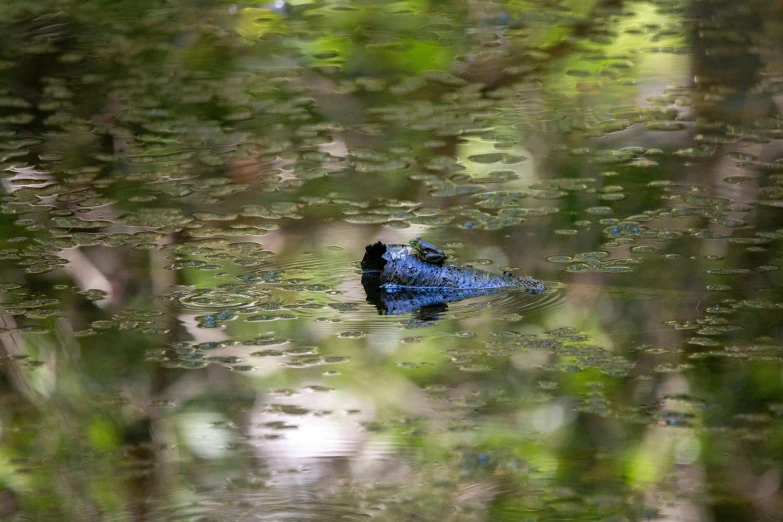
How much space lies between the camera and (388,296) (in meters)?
2.50

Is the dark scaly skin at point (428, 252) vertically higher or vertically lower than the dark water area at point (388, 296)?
higher

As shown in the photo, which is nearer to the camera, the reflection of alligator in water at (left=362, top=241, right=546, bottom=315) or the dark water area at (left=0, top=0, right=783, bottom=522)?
the dark water area at (left=0, top=0, right=783, bottom=522)

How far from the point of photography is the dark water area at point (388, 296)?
1807 mm

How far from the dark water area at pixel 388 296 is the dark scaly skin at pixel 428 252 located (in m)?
0.10

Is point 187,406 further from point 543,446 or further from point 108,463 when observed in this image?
point 543,446

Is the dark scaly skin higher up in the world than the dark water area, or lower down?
higher up

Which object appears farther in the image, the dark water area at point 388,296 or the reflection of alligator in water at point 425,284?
the reflection of alligator in water at point 425,284

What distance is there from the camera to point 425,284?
2494 mm

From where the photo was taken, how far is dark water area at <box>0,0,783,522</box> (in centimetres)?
181

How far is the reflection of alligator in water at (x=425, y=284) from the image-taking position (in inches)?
96.3

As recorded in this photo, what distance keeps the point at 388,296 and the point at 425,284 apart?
0.09 metres

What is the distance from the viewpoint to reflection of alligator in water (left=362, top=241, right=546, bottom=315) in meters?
2.45

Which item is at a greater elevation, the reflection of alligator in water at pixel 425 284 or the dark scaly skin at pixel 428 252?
the dark scaly skin at pixel 428 252

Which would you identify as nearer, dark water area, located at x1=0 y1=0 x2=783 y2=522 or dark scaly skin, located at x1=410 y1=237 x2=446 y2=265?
dark water area, located at x1=0 y1=0 x2=783 y2=522
